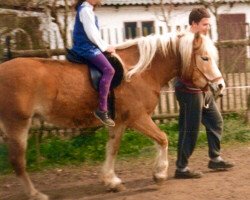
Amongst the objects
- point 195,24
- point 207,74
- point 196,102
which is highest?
point 195,24


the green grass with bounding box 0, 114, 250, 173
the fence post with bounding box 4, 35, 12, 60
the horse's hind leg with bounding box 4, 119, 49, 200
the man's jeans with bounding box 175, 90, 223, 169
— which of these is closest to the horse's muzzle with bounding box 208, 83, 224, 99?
the man's jeans with bounding box 175, 90, 223, 169

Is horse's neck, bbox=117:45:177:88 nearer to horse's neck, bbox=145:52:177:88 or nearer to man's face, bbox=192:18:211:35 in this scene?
horse's neck, bbox=145:52:177:88

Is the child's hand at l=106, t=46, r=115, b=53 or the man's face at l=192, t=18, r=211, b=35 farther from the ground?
the man's face at l=192, t=18, r=211, b=35

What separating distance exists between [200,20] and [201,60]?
0.50 meters

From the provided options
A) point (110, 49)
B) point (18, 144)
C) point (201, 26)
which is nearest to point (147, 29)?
point (201, 26)

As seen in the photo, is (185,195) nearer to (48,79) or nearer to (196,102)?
(196,102)

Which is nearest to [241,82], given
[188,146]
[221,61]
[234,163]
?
[221,61]

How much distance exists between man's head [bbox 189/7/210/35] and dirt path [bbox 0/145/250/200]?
183 centimetres

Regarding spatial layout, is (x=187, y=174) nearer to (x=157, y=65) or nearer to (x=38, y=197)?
(x=157, y=65)

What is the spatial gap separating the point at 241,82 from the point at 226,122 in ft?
4.01

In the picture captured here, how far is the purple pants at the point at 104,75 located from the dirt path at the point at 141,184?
1070 millimetres

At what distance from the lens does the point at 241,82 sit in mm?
9195

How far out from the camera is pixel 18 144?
507cm

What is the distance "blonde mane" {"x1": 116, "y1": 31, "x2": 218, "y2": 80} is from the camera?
18.0 ft
